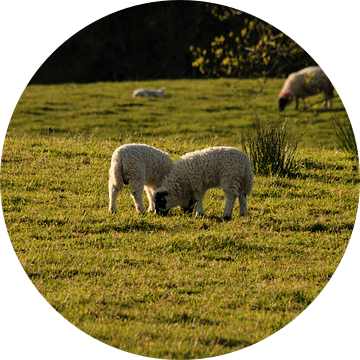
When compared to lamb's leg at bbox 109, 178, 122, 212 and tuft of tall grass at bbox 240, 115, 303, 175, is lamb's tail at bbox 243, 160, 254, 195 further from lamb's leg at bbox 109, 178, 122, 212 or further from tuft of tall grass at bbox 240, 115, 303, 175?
tuft of tall grass at bbox 240, 115, 303, 175

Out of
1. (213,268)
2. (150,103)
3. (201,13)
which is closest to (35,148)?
(213,268)

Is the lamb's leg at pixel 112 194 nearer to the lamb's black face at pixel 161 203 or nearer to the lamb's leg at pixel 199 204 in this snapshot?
the lamb's black face at pixel 161 203

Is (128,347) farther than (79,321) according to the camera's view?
No

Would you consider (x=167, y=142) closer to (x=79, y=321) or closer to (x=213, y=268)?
(x=213, y=268)

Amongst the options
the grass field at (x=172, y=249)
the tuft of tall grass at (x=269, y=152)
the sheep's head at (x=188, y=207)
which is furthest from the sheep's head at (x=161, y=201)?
the tuft of tall grass at (x=269, y=152)

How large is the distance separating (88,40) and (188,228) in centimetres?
4323

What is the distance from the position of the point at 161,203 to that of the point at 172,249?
140 cm

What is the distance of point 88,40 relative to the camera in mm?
46156

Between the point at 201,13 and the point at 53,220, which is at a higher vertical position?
the point at 201,13

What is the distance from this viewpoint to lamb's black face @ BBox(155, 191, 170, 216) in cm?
757

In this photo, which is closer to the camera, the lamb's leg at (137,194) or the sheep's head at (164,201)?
the lamb's leg at (137,194)

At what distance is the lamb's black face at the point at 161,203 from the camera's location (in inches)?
298

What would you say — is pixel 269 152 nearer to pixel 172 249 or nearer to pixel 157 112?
pixel 172 249

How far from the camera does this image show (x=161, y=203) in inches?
300
